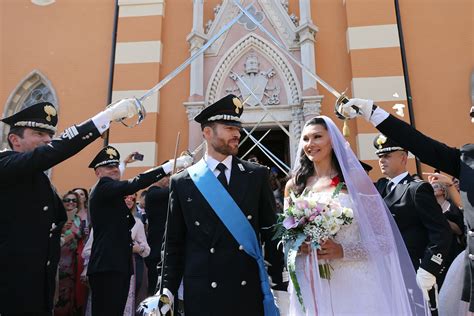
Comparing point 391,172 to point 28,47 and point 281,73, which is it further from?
point 28,47

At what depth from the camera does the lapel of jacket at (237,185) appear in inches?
106

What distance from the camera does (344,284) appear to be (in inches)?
107

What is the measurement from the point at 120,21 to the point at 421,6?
760 centimetres

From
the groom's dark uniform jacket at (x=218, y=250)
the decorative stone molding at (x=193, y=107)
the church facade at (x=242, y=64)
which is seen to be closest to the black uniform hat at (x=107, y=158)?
the groom's dark uniform jacket at (x=218, y=250)

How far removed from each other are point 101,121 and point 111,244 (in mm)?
2027

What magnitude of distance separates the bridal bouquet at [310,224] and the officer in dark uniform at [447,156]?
26.3 inches

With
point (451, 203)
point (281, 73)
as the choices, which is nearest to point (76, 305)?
point (451, 203)

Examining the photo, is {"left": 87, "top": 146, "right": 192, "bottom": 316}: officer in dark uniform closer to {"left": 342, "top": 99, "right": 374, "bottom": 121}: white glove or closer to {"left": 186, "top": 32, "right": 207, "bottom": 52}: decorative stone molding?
{"left": 342, "top": 99, "right": 374, "bottom": 121}: white glove

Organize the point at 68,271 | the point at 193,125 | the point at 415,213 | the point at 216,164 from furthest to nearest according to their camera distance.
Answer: the point at 193,125 → the point at 68,271 → the point at 415,213 → the point at 216,164

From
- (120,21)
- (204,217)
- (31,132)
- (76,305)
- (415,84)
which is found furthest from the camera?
(120,21)

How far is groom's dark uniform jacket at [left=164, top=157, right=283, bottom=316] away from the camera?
2.60 metres

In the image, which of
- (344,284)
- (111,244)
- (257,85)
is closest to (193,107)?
(257,85)

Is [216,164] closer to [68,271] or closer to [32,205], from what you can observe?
[32,205]

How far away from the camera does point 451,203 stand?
5.50m
